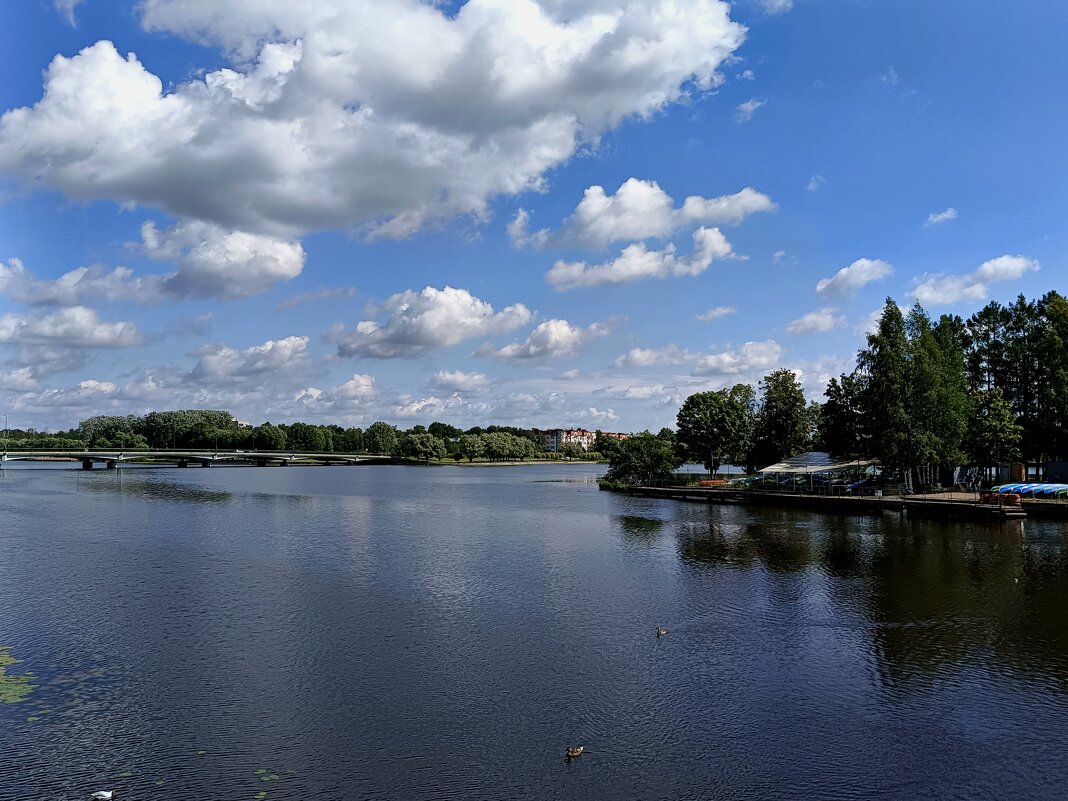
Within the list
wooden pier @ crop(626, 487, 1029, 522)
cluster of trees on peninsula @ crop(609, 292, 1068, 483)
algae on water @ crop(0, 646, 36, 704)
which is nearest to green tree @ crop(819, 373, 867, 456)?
cluster of trees on peninsula @ crop(609, 292, 1068, 483)

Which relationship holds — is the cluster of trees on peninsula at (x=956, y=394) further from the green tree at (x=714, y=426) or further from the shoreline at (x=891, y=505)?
the green tree at (x=714, y=426)

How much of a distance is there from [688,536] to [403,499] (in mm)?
47028

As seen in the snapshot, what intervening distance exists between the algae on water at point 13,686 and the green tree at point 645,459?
88.1 metres

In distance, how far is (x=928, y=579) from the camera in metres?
35.9

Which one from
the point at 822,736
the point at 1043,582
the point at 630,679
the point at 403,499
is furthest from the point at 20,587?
the point at 403,499

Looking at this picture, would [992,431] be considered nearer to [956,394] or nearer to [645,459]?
[956,394]

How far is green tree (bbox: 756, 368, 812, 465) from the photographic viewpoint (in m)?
97.1

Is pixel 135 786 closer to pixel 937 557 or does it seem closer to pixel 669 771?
→ pixel 669 771

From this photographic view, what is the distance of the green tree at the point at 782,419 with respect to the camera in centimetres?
9712

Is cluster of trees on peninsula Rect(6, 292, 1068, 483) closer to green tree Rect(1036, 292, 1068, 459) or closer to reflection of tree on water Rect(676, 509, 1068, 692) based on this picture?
green tree Rect(1036, 292, 1068, 459)

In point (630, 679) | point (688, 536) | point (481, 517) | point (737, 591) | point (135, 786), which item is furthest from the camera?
point (481, 517)

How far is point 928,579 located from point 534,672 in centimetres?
2396

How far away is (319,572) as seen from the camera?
125 ft

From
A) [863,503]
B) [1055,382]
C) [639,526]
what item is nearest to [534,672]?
[639,526]
